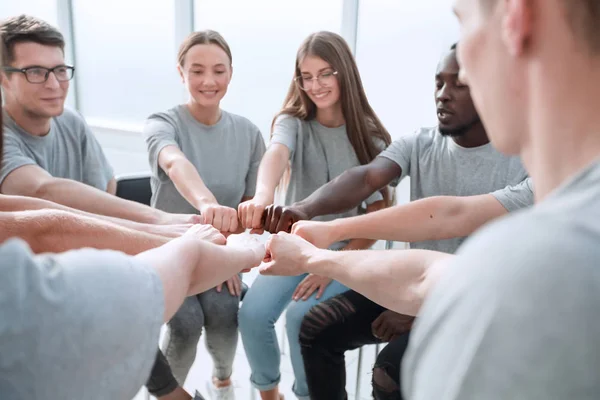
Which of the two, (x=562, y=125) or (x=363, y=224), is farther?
(x=363, y=224)

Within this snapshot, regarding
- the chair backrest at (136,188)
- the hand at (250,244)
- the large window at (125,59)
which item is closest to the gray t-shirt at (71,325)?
the hand at (250,244)

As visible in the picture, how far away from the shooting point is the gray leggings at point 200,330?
5.90ft

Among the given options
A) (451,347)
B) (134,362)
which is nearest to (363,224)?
(134,362)

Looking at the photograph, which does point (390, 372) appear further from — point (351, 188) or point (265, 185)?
point (265, 185)

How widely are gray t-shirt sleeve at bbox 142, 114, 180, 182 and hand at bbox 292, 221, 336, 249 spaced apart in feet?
2.35

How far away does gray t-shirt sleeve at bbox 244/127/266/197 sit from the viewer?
2270mm

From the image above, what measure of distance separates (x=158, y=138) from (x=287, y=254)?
0.86 m

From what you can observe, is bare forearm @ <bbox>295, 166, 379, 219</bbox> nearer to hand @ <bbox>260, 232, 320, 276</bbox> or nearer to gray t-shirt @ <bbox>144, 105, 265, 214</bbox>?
hand @ <bbox>260, 232, 320, 276</bbox>

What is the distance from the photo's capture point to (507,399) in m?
0.37

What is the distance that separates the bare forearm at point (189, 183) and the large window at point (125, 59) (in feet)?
6.43

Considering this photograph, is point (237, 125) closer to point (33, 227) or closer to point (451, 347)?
point (33, 227)

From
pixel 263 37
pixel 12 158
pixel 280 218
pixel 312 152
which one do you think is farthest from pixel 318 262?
pixel 263 37

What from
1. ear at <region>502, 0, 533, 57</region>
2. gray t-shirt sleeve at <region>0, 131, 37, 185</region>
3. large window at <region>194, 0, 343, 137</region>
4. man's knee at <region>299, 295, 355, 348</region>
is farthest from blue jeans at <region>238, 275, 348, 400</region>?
large window at <region>194, 0, 343, 137</region>

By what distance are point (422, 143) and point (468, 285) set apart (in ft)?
4.97
